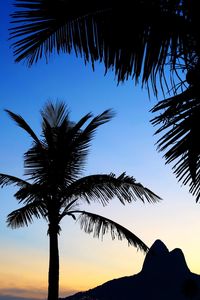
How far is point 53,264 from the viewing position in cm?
1059

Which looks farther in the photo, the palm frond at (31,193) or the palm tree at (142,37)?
the palm frond at (31,193)

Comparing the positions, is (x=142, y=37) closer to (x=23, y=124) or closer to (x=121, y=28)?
(x=121, y=28)

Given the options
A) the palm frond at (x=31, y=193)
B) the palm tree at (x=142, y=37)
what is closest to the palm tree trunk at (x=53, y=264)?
the palm frond at (x=31, y=193)

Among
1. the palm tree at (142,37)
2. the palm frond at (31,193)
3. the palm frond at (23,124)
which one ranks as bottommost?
the palm tree at (142,37)

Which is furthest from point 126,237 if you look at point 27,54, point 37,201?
point 27,54

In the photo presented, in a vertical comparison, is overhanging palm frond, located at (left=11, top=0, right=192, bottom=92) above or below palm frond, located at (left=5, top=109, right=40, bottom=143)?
below

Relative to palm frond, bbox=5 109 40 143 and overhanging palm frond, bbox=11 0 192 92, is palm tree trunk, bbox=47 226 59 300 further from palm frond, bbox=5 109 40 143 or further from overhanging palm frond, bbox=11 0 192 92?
overhanging palm frond, bbox=11 0 192 92

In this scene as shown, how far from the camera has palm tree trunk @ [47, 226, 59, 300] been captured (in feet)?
34.0

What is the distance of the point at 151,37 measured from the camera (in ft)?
10.7

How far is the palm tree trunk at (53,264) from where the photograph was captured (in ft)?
34.0

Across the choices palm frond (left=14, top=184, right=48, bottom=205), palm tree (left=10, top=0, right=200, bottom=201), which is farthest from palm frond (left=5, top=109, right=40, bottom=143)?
palm tree (left=10, top=0, right=200, bottom=201)

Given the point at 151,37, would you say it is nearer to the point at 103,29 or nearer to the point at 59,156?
the point at 103,29

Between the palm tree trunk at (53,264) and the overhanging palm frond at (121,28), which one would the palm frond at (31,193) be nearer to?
the palm tree trunk at (53,264)

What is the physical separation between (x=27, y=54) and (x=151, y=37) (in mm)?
899
